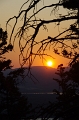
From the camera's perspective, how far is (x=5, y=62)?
29.9 m

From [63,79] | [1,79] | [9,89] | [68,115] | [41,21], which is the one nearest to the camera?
[68,115]

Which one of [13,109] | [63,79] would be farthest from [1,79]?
[63,79]

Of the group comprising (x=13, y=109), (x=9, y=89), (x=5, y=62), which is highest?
(x=5, y=62)

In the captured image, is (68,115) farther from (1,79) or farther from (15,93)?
(15,93)

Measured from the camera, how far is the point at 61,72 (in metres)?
40.7

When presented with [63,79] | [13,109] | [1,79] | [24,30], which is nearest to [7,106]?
[13,109]

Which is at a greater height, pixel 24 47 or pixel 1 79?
pixel 24 47

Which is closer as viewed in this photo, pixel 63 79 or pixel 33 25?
pixel 33 25

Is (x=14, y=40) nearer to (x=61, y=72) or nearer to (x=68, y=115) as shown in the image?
(x=68, y=115)

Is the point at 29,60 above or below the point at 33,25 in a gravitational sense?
below

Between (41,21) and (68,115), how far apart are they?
5.02ft

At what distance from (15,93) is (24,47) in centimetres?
2539

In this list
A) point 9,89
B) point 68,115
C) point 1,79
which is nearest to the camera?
point 68,115

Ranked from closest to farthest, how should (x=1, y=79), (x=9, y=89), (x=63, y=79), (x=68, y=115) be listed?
(x=68, y=115)
(x=1, y=79)
(x=9, y=89)
(x=63, y=79)
